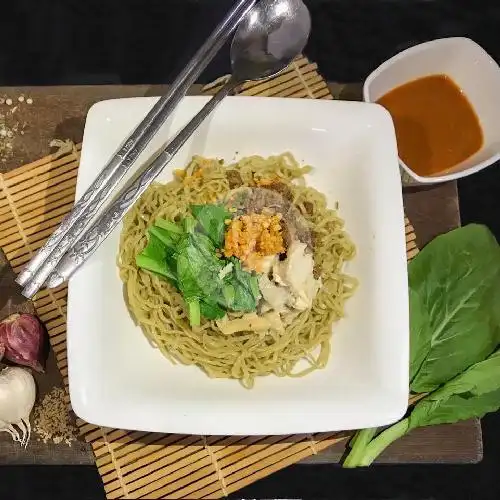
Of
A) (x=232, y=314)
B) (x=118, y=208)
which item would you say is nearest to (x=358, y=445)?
(x=232, y=314)

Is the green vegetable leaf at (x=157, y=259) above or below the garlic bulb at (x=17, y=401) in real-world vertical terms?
above

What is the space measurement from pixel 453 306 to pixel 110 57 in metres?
1.79

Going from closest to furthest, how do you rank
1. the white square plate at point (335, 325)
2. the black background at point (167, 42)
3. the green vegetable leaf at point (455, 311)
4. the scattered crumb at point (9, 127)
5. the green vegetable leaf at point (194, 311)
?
the white square plate at point (335, 325) < the green vegetable leaf at point (194, 311) < the green vegetable leaf at point (455, 311) < the scattered crumb at point (9, 127) < the black background at point (167, 42)

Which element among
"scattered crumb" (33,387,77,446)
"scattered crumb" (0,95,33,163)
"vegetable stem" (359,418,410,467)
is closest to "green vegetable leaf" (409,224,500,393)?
"vegetable stem" (359,418,410,467)

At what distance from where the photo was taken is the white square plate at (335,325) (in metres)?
2.05

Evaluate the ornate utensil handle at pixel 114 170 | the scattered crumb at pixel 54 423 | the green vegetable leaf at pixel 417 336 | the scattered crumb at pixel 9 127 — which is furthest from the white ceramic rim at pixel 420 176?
the scattered crumb at pixel 54 423

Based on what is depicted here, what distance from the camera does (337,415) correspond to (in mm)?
2072

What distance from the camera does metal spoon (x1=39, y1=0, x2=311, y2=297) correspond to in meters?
2.11

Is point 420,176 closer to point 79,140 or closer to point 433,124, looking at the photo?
point 433,124

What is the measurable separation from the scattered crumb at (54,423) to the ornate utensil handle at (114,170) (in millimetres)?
549

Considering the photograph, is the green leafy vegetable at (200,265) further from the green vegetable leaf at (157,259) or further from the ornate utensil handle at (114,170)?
the ornate utensil handle at (114,170)

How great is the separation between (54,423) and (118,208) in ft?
2.80

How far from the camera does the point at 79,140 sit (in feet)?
8.56

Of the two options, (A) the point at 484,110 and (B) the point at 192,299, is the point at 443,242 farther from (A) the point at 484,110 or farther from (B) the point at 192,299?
(B) the point at 192,299
